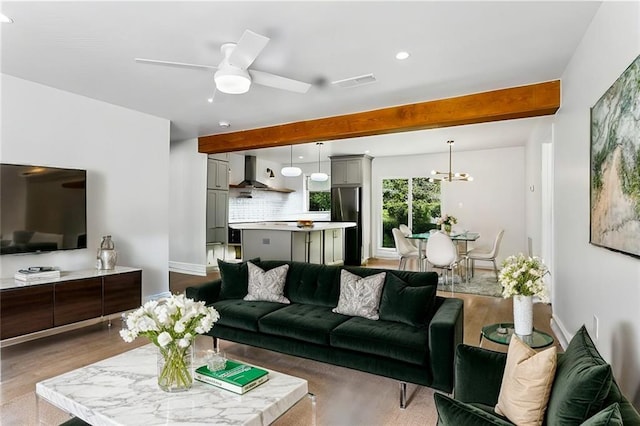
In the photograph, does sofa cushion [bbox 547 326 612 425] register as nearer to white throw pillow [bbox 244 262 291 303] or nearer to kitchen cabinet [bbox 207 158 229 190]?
white throw pillow [bbox 244 262 291 303]

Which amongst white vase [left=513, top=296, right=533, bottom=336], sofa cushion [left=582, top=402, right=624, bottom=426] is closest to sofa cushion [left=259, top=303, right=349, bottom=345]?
white vase [left=513, top=296, right=533, bottom=336]

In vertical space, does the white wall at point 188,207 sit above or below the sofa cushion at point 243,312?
above

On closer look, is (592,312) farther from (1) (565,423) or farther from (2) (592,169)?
(1) (565,423)

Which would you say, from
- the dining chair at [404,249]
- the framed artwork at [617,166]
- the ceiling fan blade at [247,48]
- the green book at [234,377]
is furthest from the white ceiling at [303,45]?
the dining chair at [404,249]

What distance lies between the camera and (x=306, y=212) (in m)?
10.4

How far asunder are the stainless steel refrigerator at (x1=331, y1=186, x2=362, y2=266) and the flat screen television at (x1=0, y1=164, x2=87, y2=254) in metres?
5.65

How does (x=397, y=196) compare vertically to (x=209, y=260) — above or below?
above

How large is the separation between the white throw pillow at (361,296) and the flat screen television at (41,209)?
3.07 m

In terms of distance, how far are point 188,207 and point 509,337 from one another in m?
6.12

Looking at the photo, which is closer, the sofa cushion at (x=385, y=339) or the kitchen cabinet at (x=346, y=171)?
the sofa cushion at (x=385, y=339)

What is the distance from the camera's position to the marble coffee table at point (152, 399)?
161 centimetres

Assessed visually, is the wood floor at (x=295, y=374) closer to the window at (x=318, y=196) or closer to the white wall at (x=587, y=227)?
the white wall at (x=587, y=227)

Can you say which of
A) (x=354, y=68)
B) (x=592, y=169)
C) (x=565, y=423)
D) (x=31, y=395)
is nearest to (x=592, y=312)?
(x=592, y=169)

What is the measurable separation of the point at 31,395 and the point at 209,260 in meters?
4.74
